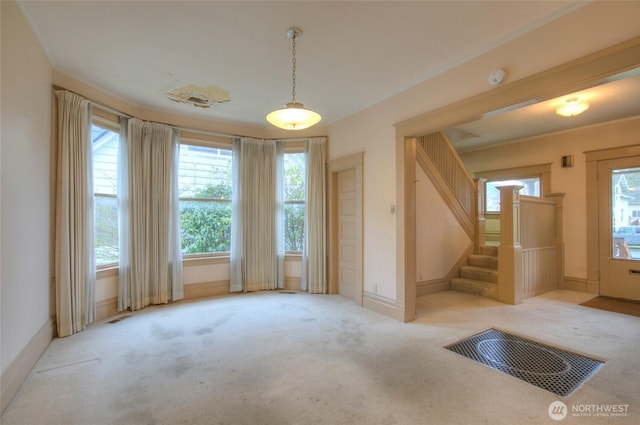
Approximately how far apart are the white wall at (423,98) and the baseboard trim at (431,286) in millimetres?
1268

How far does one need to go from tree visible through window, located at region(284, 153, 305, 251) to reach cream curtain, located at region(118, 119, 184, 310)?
1.89 meters

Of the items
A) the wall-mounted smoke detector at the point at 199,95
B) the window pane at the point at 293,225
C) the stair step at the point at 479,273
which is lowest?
the stair step at the point at 479,273

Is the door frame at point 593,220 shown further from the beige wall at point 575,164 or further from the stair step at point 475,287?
the stair step at point 475,287

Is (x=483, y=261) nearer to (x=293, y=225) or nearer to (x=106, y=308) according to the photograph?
(x=293, y=225)

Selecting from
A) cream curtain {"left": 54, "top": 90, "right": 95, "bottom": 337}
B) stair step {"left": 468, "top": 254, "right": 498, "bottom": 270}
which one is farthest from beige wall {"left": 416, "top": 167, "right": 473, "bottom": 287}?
cream curtain {"left": 54, "top": 90, "right": 95, "bottom": 337}

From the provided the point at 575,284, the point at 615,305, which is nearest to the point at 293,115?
the point at 615,305

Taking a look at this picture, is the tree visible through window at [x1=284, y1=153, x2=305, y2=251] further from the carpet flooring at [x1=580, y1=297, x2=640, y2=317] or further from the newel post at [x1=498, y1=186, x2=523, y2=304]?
the carpet flooring at [x1=580, y1=297, x2=640, y2=317]

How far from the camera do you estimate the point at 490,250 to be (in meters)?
5.83

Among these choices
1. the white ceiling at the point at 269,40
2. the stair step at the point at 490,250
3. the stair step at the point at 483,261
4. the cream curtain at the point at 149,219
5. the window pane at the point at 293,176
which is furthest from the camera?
the stair step at the point at 490,250

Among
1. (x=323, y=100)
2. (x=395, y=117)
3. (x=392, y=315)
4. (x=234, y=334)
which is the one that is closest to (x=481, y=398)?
(x=392, y=315)

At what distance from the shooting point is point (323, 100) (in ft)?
14.1

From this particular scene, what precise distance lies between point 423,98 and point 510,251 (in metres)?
2.84

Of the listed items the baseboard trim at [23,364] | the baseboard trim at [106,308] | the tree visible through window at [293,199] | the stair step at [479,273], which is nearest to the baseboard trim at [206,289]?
the baseboard trim at [106,308]

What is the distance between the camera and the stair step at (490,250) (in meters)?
5.76
